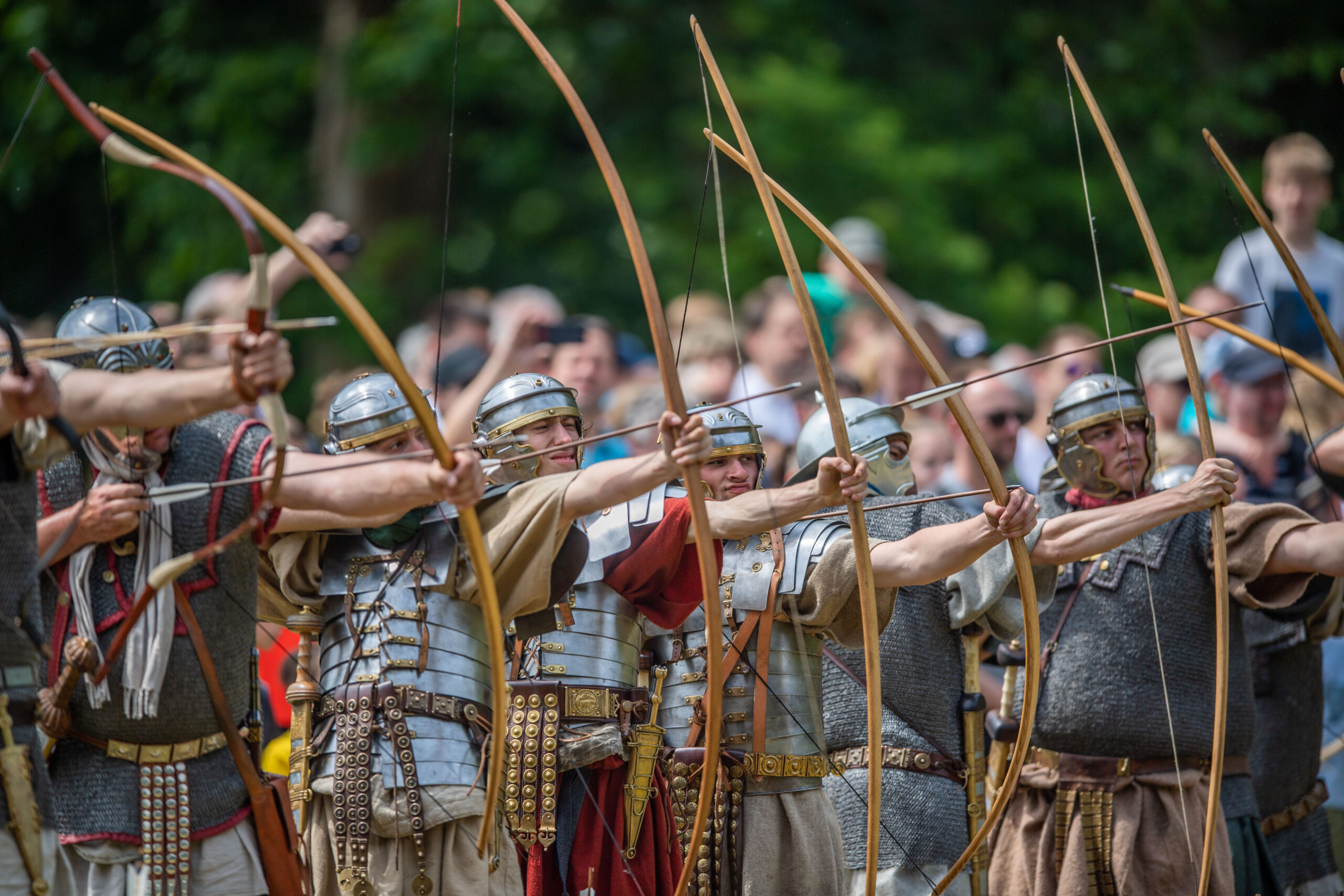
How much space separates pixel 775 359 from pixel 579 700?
155 inches

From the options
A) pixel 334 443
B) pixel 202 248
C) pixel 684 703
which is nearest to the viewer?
pixel 334 443

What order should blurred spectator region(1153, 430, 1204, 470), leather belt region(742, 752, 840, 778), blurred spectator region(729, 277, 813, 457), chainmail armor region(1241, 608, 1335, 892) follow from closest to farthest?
1. leather belt region(742, 752, 840, 778)
2. chainmail armor region(1241, 608, 1335, 892)
3. blurred spectator region(1153, 430, 1204, 470)
4. blurred spectator region(729, 277, 813, 457)

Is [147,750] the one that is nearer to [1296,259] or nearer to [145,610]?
[145,610]

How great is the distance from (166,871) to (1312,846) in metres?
4.70

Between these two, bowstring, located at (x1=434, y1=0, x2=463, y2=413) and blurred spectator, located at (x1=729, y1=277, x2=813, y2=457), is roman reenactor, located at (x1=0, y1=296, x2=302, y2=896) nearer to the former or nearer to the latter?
bowstring, located at (x1=434, y1=0, x2=463, y2=413)

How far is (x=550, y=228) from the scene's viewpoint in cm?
1458

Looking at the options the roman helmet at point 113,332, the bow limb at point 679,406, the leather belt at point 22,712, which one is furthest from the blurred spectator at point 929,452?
the leather belt at point 22,712

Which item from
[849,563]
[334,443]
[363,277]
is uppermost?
[363,277]

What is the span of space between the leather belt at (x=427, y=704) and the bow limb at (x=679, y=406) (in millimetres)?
681

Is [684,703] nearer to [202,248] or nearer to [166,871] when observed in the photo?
[166,871]

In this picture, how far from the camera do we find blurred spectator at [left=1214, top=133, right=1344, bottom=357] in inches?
352

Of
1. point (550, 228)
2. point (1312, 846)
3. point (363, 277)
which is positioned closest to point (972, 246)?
point (550, 228)

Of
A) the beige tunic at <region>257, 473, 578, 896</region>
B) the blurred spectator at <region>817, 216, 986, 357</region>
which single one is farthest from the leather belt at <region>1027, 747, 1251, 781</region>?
the blurred spectator at <region>817, 216, 986, 357</region>

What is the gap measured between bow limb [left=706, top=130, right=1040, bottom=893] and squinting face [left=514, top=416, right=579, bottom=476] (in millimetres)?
1026
